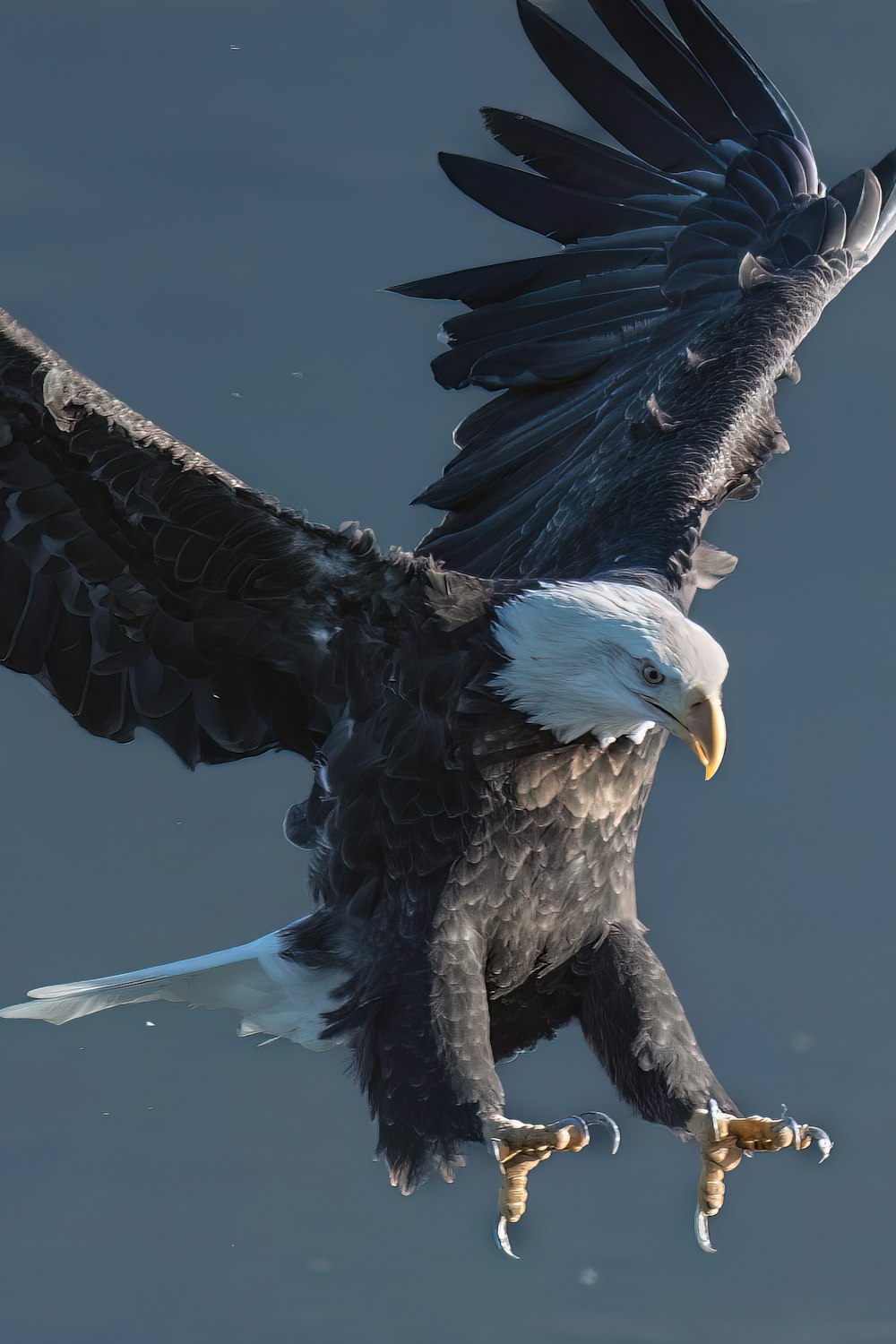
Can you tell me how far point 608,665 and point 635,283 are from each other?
6.74ft

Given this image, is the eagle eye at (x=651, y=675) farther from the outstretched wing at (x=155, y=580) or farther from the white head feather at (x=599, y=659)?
the outstretched wing at (x=155, y=580)

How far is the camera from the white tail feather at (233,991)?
4.25 metres

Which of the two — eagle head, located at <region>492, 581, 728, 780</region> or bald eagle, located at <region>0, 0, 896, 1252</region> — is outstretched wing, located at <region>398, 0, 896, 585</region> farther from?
eagle head, located at <region>492, 581, 728, 780</region>

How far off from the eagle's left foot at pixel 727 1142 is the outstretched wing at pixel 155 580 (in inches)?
44.7

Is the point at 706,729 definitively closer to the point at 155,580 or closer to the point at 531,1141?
the point at 531,1141

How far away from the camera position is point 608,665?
3.82 metres

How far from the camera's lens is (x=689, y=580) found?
4.31 meters

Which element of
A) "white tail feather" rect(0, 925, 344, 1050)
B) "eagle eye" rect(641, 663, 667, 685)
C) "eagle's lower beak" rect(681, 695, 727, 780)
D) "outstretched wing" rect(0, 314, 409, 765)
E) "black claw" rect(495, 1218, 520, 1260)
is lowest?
"black claw" rect(495, 1218, 520, 1260)

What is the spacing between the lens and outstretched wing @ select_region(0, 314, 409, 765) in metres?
A: 4.00

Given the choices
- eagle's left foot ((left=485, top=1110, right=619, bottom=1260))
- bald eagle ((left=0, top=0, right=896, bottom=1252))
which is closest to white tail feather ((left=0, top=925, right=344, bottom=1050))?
bald eagle ((left=0, top=0, right=896, bottom=1252))

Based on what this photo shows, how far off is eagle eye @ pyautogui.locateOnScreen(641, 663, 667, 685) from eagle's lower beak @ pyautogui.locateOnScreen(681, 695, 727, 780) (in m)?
0.07

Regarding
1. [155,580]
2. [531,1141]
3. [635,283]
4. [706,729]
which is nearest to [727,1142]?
[531,1141]

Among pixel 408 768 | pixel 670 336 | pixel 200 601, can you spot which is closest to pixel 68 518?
pixel 200 601

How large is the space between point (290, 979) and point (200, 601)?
794 millimetres
